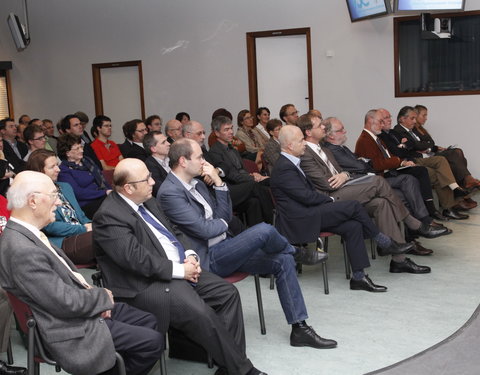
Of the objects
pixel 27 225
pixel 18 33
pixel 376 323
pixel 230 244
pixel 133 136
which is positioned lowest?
pixel 376 323

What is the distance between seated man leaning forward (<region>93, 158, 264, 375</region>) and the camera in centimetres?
312

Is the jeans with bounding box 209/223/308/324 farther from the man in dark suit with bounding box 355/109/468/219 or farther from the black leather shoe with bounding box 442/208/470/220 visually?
the black leather shoe with bounding box 442/208/470/220

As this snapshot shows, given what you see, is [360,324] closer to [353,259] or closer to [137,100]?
[353,259]

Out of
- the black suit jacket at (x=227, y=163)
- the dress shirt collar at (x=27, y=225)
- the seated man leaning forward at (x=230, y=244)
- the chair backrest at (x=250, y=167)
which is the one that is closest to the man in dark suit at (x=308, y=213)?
the seated man leaning forward at (x=230, y=244)

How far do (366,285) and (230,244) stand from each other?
1456mm

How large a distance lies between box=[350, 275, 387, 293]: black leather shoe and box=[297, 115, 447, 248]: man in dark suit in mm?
500

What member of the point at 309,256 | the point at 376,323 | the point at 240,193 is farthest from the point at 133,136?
the point at 376,323

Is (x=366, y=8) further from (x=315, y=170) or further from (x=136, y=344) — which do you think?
(x=136, y=344)

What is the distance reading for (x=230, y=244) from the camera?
12.3 ft

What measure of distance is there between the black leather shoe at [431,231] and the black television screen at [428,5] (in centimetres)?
377

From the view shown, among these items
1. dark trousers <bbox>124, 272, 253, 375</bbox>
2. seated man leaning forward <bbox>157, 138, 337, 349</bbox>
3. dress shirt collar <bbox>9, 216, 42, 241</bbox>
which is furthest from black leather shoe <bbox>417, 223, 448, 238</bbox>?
dress shirt collar <bbox>9, 216, 42, 241</bbox>

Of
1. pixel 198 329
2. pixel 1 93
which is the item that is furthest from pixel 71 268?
pixel 1 93

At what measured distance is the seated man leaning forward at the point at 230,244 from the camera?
147 inches

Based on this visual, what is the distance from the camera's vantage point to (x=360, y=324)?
4.13 metres
